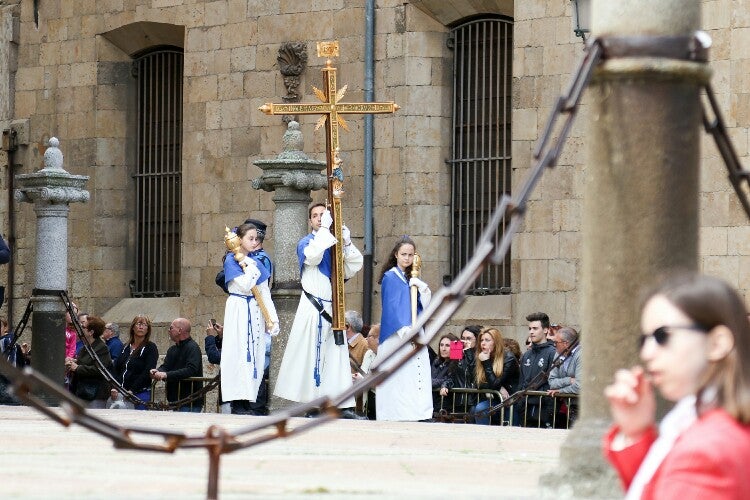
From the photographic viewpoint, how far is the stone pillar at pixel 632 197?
624 centimetres

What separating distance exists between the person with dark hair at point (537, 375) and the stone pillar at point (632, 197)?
288 inches

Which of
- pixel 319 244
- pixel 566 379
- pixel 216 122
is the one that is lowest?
pixel 566 379

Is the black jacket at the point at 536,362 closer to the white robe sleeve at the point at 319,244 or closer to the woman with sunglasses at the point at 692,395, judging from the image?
the white robe sleeve at the point at 319,244

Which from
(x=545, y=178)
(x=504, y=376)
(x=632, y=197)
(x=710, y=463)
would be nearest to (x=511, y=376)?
(x=504, y=376)

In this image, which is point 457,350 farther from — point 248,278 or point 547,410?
point 248,278

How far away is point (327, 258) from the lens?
1431cm

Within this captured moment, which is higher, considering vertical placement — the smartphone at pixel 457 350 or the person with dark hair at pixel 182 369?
the smartphone at pixel 457 350

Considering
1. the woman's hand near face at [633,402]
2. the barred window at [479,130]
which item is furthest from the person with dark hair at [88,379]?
the woman's hand near face at [633,402]

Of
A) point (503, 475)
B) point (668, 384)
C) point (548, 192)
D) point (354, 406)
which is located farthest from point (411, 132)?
point (668, 384)

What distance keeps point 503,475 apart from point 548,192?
1127 cm

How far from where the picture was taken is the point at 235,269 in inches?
556

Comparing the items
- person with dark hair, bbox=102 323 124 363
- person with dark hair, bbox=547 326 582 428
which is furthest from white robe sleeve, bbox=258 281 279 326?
person with dark hair, bbox=102 323 124 363

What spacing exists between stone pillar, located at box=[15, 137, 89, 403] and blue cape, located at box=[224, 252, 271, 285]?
6.79 ft

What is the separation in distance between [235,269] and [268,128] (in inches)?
255
